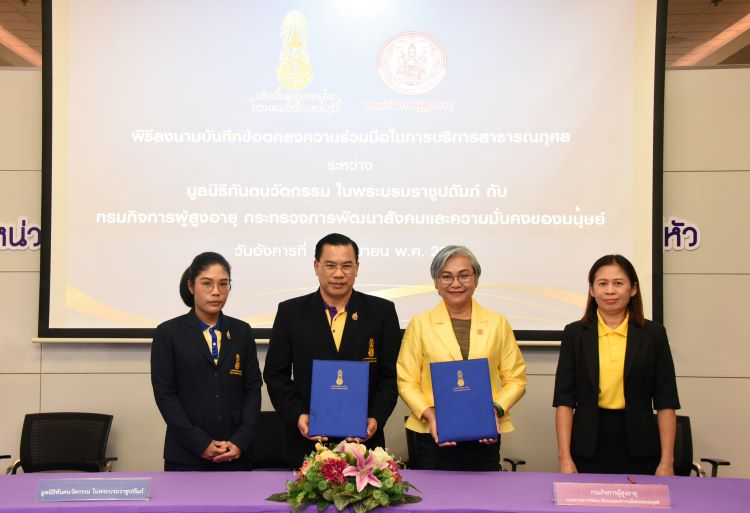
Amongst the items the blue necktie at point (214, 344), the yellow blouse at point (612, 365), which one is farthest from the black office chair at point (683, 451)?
the blue necktie at point (214, 344)

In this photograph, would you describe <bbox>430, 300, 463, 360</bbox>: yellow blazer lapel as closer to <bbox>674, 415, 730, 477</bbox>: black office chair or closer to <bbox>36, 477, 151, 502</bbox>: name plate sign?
<bbox>36, 477, 151, 502</bbox>: name plate sign

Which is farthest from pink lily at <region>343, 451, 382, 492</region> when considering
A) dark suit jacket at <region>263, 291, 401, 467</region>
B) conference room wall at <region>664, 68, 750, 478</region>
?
conference room wall at <region>664, 68, 750, 478</region>

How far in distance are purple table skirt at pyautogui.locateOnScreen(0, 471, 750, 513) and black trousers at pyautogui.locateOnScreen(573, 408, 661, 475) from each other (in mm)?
305

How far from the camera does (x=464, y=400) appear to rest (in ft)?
8.21

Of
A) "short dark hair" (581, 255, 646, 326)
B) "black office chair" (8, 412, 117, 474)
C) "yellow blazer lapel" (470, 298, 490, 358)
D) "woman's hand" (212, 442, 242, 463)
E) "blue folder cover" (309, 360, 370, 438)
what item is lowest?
"black office chair" (8, 412, 117, 474)

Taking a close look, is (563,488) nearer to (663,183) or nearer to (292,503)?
(292,503)

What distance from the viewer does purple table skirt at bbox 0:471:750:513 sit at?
208 centimetres

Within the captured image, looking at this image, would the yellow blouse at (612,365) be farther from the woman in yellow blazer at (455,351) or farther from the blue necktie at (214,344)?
the blue necktie at (214,344)

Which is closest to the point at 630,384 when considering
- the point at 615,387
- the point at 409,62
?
the point at 615,387

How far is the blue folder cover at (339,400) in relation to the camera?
2.56 m

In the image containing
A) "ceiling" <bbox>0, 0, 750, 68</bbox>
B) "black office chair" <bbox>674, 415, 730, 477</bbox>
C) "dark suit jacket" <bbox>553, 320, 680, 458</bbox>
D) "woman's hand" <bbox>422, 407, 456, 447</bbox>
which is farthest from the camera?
"ceiling" <bbox>0, 0, 750, 68</bbox>

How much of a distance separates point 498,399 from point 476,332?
255mm

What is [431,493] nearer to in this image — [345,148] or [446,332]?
[446,332]

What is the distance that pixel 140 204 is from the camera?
13.4ft
